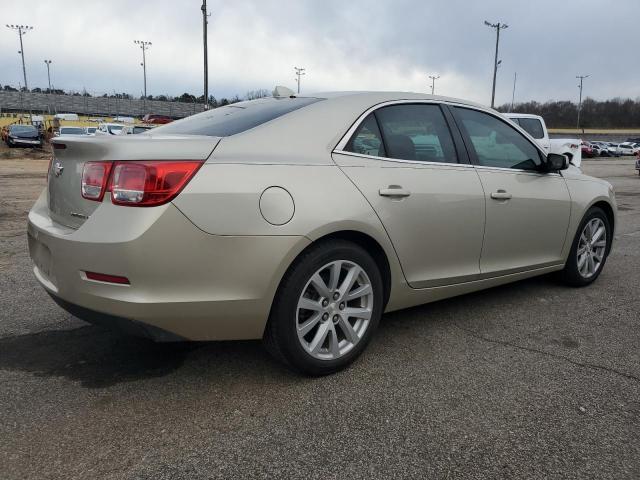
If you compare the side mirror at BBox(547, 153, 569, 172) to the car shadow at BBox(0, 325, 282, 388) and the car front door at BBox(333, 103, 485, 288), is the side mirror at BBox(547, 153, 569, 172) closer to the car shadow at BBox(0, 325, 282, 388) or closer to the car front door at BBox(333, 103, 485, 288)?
the car front door at BBox(333, 103, 485, 288)

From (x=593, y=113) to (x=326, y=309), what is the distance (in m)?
118

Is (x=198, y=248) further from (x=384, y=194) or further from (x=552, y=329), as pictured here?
(x=552, y=329)

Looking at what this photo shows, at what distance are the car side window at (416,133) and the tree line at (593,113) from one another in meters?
109

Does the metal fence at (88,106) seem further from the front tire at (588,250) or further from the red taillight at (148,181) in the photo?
the red taillight at (148,181)

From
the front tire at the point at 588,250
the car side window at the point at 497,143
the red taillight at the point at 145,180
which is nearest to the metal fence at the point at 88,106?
the front tire at the point at 588,250

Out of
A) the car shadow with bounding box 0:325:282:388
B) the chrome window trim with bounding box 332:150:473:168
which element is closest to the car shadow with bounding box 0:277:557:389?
the car shadow with bounding box 0:325:282:388

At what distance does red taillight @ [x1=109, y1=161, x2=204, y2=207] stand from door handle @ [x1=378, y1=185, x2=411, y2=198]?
1.10 m

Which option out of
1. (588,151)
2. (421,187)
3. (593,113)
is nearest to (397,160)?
(421,187)

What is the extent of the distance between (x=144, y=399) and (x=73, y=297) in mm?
609

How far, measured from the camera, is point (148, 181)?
8.19 feet

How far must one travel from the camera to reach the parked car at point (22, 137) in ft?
113

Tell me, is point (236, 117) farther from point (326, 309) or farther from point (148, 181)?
point (326, 309)

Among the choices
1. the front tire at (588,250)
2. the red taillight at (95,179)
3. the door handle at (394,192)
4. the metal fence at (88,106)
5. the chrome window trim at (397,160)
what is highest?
the metal fence at (88,106)

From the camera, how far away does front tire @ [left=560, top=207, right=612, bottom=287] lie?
475cm
